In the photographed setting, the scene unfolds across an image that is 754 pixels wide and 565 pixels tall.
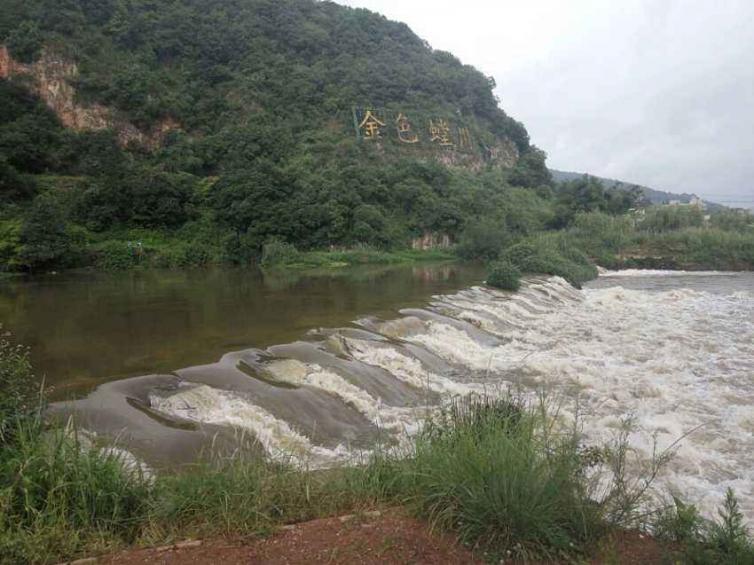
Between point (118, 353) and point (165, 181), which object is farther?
point (165, 181)

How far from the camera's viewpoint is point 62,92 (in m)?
51.2

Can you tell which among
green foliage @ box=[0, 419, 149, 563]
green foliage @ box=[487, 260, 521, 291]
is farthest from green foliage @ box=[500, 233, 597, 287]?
green foliage @ box=[0, 419, 149, 563]

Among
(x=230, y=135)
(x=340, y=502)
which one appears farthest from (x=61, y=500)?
(x=230, y=135)

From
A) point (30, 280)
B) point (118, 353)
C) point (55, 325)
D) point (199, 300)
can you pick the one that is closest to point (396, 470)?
point (118, 353)

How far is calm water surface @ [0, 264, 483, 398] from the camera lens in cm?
1004

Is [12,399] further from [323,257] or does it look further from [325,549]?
[323,257]

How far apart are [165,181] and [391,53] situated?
47739 millimetres

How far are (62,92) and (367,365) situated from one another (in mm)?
54046

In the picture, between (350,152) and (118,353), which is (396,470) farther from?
(350,152)

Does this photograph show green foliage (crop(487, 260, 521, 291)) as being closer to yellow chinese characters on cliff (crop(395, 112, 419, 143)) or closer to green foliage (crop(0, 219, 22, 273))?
green foliage (crop(0, 219, 22, 273))

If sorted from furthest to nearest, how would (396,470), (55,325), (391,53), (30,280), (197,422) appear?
(391,53)
(30,280)
(55,325)
(197,422)
(396,470)

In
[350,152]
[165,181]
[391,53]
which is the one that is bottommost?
[165,181]

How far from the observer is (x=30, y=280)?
1053 inches

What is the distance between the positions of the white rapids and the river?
1.6 inches
